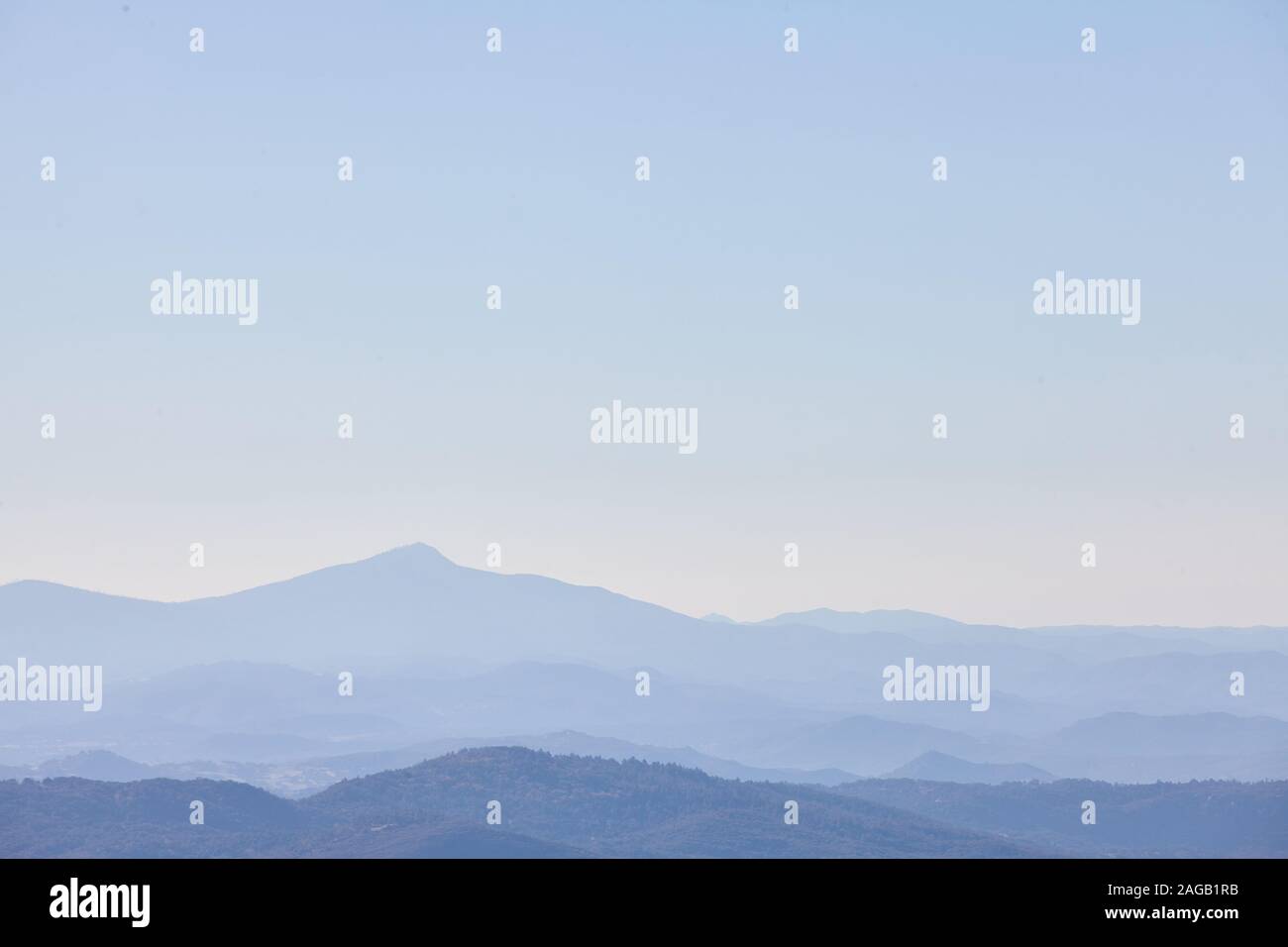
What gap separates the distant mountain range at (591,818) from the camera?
92.7 m

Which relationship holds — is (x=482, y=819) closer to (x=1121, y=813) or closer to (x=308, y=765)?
(x=1121, y=813)

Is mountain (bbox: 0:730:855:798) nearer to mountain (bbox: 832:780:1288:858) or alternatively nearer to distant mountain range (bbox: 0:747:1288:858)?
Result: mountain (bbox: 832:780:1288:858)

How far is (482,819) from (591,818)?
872 centimetres

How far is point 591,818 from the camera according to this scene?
102 metres

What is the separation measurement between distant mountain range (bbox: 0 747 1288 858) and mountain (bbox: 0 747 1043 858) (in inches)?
7.5

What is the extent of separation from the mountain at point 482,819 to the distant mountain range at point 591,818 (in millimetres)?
191

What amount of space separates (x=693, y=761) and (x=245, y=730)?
6673cm

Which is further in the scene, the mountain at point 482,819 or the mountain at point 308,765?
the mountain at point 308,765
